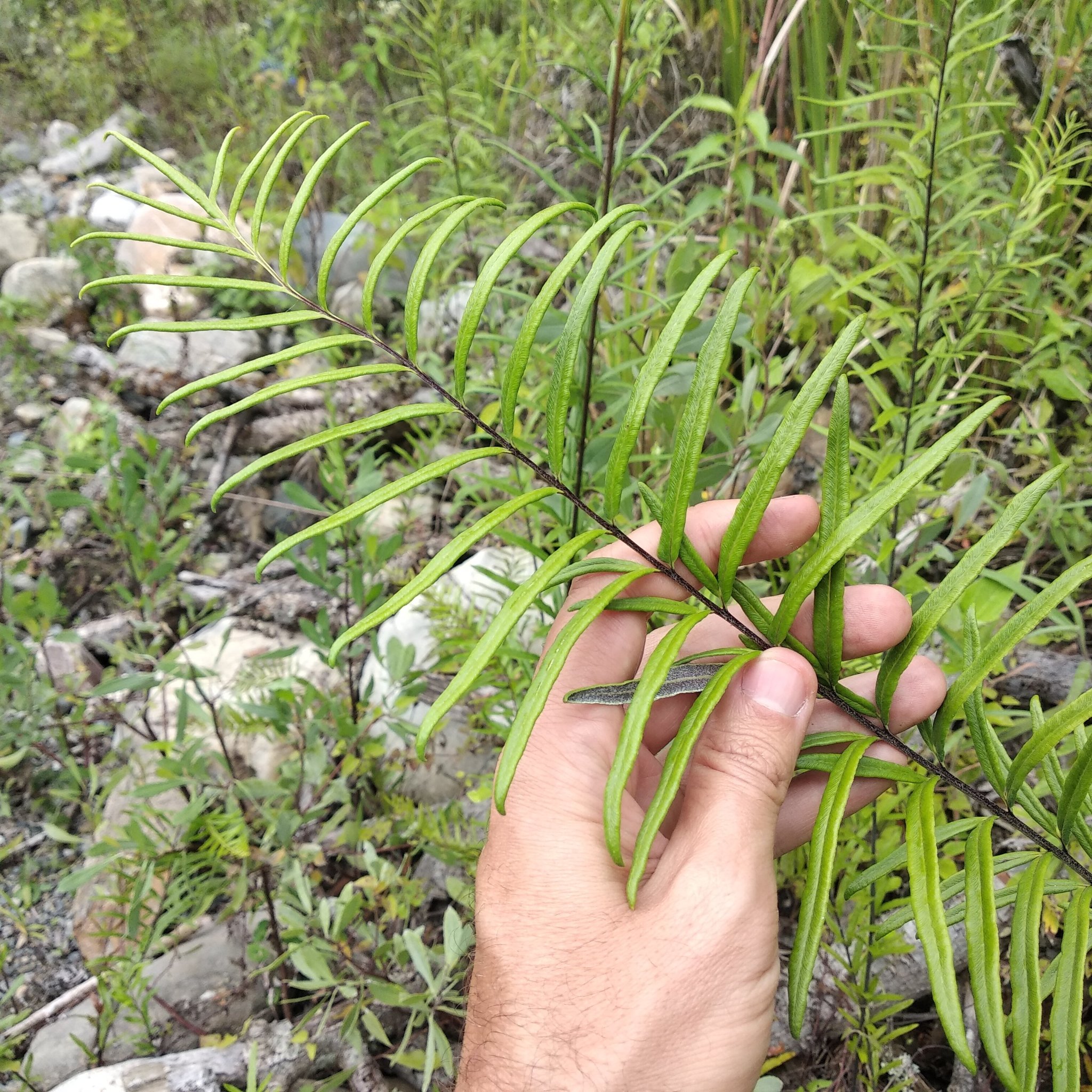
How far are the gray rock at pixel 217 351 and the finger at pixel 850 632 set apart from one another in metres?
3.38

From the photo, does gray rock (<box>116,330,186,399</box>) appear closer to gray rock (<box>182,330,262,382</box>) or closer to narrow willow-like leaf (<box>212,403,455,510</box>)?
gray rock (<box>182,330,262,382</box>)

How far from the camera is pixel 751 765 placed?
1021 mm

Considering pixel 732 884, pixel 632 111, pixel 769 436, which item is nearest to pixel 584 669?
pixel 732 884

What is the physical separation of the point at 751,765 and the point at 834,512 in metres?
0.34

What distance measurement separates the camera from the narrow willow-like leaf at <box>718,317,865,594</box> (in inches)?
32.9

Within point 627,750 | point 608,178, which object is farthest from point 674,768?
point 608,178

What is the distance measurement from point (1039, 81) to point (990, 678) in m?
1.91

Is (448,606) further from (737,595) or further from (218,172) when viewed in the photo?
(218,172)

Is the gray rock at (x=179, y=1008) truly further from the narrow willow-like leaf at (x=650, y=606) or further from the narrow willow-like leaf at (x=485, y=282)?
the narrow willow-like leaf at (x=485, y=282)

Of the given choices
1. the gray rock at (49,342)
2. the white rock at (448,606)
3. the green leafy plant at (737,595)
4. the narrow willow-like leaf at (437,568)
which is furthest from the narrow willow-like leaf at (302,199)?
the gray rock at (49,342)

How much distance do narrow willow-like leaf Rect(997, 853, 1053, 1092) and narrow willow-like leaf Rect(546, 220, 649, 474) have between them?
2.22 ft

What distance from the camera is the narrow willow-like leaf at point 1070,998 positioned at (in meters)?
0.78

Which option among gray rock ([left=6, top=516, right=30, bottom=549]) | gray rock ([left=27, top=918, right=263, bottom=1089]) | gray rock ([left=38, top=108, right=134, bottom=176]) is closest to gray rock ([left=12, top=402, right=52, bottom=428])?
gray rock ([left=6, top=516, right=30, bottom=549])

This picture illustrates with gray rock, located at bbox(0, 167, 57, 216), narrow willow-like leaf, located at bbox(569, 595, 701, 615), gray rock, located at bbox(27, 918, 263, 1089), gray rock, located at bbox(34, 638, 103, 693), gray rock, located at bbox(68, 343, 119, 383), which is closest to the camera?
narrow willow-like leaf, located at bbox(569, 595, 701, 615)
